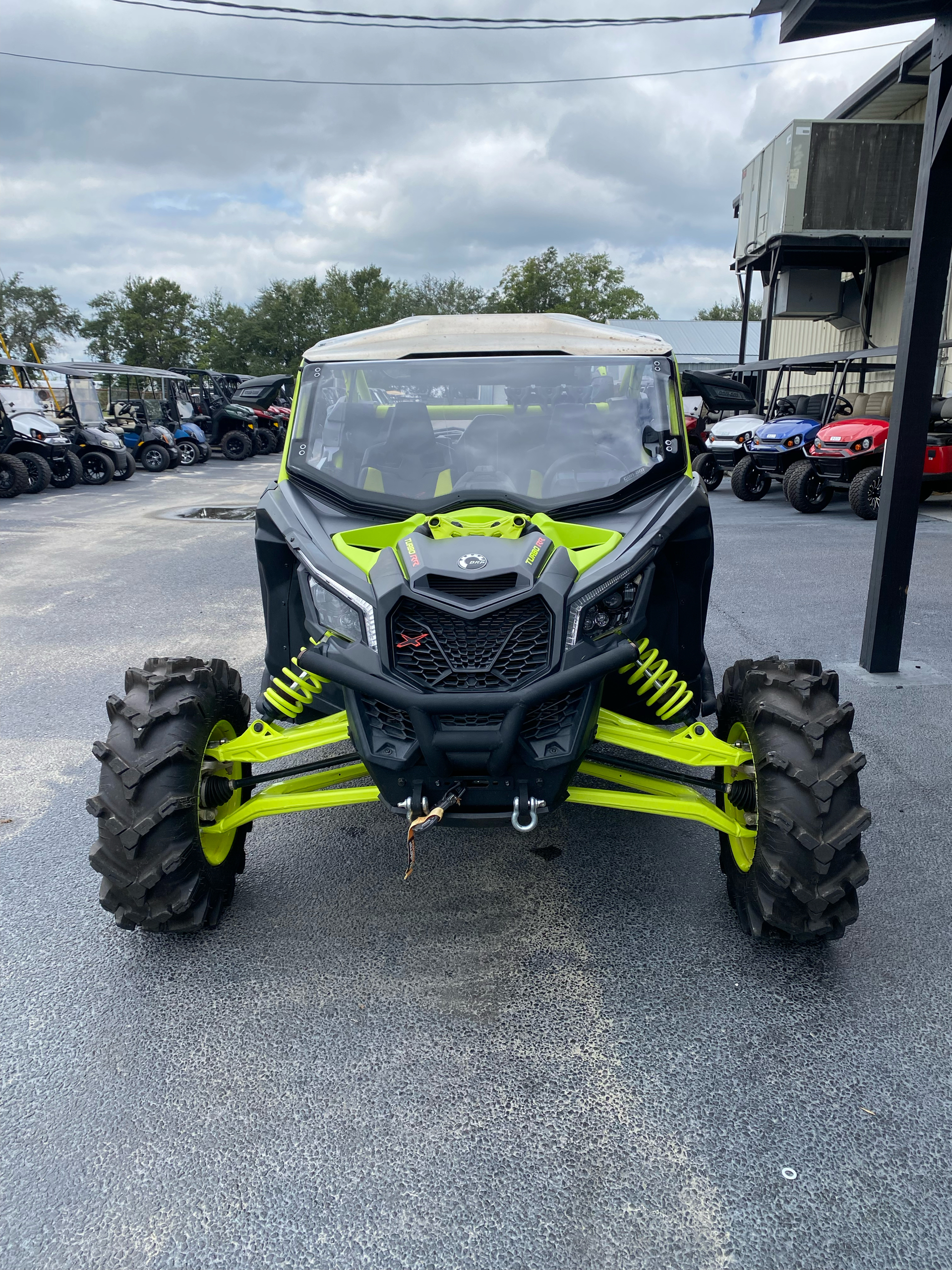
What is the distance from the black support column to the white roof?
2.37m

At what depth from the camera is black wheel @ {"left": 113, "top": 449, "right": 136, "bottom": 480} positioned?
62.6 feet

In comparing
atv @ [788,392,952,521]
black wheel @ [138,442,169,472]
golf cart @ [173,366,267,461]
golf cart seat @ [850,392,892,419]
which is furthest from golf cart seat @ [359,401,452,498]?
golf cart @ [173,366,267,461]

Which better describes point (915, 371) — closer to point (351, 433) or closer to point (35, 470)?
point (351, 433)

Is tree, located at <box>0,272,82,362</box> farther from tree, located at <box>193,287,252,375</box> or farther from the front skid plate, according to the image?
the front skid plate

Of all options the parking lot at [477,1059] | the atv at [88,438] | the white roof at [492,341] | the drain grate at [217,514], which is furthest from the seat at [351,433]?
the atv at [88,438]

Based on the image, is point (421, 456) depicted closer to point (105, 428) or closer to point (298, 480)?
point (298, 480)

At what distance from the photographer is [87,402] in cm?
1970

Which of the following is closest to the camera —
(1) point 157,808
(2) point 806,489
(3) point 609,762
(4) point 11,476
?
(1) point 157,808

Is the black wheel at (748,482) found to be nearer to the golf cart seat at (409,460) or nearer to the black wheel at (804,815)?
the golf cart seat at (409,460)

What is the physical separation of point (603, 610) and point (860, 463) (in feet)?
35.4

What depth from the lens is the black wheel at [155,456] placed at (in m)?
22.0

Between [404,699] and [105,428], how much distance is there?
64.9 feet

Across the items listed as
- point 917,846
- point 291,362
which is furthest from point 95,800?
point 291,362

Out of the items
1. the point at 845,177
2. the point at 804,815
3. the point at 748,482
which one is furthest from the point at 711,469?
the point at 804,815
